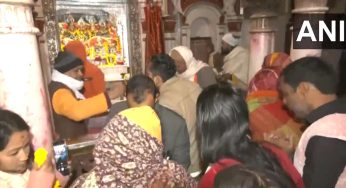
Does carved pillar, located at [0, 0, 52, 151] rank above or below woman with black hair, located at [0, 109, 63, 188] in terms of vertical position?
above

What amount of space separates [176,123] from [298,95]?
72cm

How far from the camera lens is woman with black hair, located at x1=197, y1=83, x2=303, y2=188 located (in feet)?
3.75

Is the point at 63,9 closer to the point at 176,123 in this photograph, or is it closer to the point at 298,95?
the point at 176,123

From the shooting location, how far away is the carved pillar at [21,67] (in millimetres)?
1564

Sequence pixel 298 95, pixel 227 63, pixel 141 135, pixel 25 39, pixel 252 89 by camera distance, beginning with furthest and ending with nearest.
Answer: pixel 227 63 → pixel 252 89 → pixel 25 39 → pixel 298 95 → pixel 141 135

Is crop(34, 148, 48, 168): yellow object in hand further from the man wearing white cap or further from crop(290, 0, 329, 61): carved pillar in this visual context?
the man wearing white cap

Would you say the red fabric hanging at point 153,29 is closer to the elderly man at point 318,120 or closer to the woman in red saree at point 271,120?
the woman in red saree at point 271,120

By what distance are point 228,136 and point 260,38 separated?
9.36ft

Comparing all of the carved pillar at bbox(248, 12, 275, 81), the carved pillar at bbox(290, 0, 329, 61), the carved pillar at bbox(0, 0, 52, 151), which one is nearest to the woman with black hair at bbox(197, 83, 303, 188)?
the carved pillar at bbox(0, 0, 52, 151)

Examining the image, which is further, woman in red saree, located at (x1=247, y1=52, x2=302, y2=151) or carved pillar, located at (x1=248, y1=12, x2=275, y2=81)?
carved pillar, located at (x1=248, y1=12, x2=275, y2=81)

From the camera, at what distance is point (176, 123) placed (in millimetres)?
1881

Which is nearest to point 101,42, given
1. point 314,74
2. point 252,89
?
point 252,89

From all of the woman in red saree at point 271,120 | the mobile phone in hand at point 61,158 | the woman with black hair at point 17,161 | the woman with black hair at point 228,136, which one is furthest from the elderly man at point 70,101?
the woman with black hair at point 228,136

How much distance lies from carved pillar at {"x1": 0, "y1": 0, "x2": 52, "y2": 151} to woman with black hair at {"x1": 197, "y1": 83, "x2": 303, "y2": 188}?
0.99 meters
